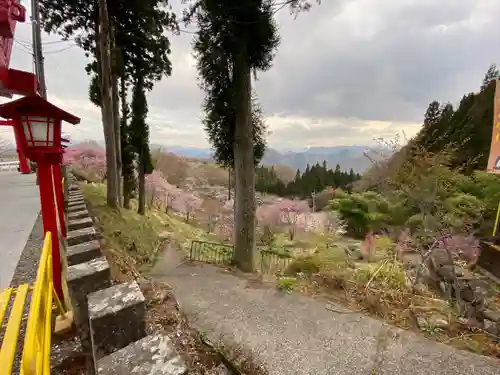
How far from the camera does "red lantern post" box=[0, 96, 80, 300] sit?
6.31 ft

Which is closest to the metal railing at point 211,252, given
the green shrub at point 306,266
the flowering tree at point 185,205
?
the green shrub at point 306,266

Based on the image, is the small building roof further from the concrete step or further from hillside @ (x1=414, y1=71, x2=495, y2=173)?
hillside @ (x1=414, y1=71, x2=495, y2=173)

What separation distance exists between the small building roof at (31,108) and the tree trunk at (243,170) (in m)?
4.11

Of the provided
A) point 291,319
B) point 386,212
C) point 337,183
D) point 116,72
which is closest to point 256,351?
point 291,319

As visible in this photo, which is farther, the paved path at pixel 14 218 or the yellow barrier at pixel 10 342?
the paved path at pixel 14 218

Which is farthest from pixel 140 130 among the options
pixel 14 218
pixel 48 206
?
pixel 48 206

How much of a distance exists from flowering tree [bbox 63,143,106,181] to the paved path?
6.69m

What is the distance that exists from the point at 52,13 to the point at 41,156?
637 centimetres

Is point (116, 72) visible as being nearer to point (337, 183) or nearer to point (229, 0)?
point (229, 0)

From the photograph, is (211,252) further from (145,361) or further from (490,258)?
(145,361)

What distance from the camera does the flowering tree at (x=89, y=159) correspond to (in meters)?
15.8

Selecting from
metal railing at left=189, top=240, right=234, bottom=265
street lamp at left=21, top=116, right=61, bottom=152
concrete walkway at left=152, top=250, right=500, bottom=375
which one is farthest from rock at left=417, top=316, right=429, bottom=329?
metal railing at left=189, top=240, right=234, bottom=265

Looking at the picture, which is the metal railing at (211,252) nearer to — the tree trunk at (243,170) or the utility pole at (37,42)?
the tree trunk at (243,170)

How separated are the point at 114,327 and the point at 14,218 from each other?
581 cm
